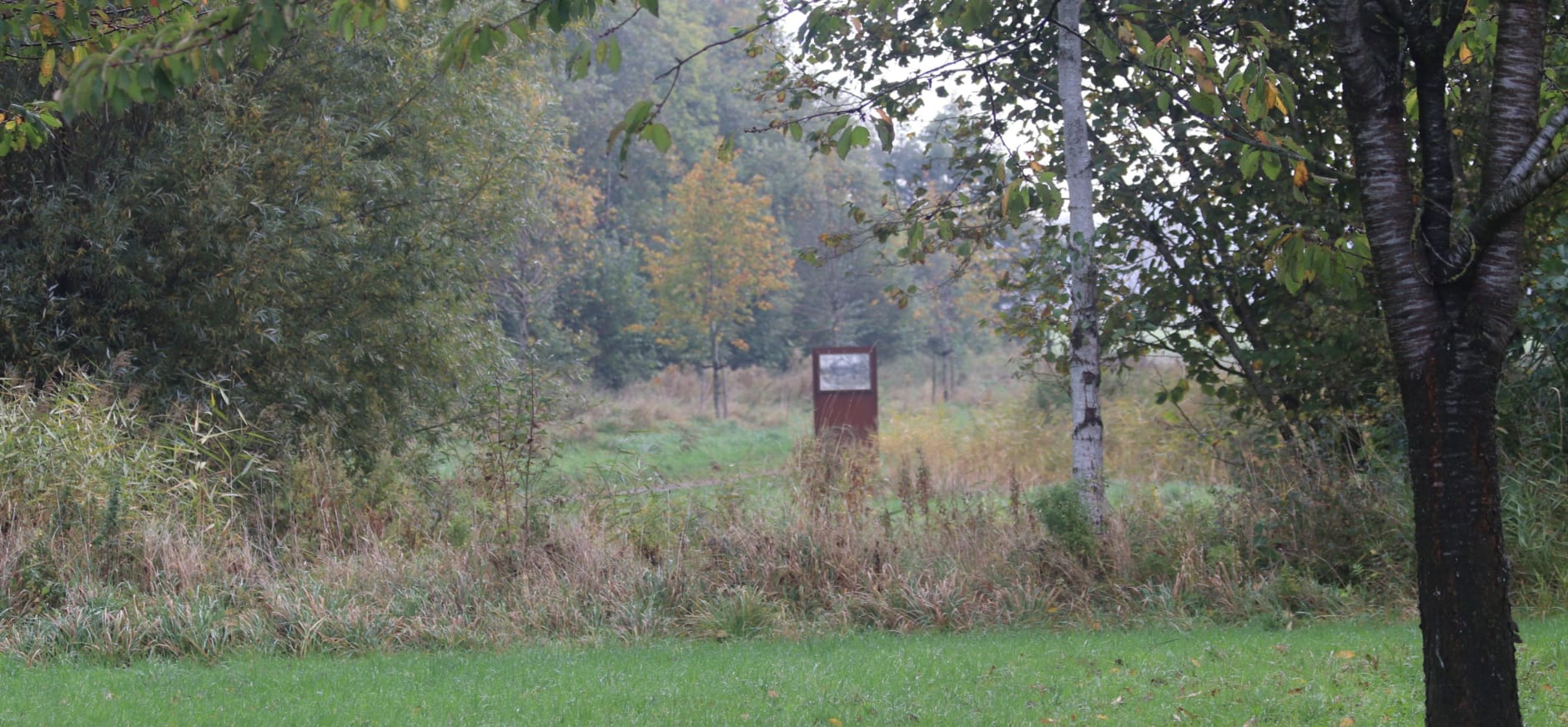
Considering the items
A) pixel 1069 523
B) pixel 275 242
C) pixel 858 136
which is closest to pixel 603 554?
pixel 1069 523

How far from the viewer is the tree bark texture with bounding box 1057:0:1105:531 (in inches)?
334

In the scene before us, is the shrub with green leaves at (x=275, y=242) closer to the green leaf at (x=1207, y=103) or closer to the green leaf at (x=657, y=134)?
the green leaf at (x=657, y=134)

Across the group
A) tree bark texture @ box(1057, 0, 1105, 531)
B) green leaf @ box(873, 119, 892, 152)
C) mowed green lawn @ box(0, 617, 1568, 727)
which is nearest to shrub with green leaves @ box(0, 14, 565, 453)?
mowed green lawn @ box(0, 617, 1568, 727)

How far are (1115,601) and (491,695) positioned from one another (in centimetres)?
423

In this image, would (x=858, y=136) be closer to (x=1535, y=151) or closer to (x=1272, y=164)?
(x=1272, y=164)

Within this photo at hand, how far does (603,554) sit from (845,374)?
1001 cm

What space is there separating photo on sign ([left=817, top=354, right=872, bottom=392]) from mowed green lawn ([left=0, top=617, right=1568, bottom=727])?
35.6ft

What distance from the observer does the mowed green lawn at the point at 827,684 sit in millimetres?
5141

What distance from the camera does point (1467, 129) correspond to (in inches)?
353

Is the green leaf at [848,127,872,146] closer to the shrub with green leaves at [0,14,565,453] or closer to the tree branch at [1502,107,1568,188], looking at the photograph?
the tree branch at [1502,107,1568,188]

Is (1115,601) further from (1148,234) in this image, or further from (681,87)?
(681,87)

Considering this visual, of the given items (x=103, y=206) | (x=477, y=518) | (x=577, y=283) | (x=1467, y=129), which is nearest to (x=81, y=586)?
(x=477, y=518)

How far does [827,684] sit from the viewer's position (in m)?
5.71

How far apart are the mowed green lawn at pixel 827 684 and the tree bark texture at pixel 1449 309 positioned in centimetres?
139
